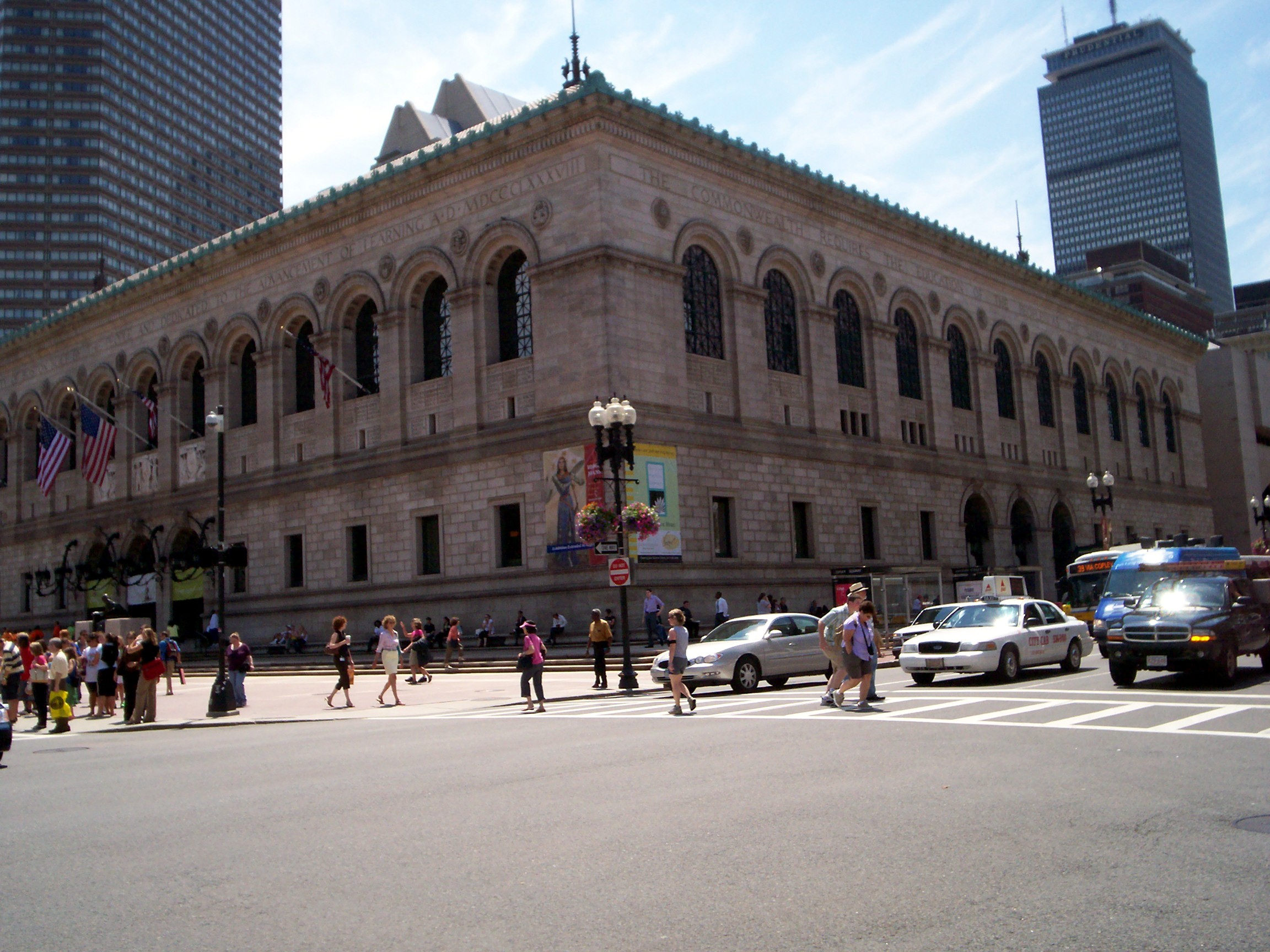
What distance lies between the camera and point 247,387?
4884 cm

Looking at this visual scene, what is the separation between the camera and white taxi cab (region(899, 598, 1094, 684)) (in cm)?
2173

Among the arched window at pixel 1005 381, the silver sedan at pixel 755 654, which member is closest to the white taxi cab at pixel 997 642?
the silver sedan at pixel 755 654

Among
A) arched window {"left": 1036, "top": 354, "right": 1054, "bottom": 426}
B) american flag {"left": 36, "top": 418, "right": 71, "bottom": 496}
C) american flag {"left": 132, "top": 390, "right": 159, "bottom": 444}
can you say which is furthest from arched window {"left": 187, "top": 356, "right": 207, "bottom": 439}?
arched window {"left": 1036, "top": 354, "right": 1054, "bottom": 426}

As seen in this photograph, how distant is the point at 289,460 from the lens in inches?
1797

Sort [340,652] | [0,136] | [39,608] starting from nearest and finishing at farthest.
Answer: [340,652], [39,608], [0,136]

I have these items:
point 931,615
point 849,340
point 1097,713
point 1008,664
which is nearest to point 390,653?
point 1008,664

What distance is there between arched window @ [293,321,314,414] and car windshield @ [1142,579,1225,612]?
→ 3418cm

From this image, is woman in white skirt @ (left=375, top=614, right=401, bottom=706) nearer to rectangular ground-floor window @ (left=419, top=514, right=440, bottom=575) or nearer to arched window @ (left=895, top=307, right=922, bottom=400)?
rectangular ground-floor window @ (left=419, top=514, right=440, bottom=575)

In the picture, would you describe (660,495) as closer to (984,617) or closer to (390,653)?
(390,653)

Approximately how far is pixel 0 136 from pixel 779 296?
109 meters

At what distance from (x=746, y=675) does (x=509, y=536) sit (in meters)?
16.7

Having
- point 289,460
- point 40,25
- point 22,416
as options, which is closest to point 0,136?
point 40,25

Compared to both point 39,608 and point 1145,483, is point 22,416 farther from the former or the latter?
point 1145,483

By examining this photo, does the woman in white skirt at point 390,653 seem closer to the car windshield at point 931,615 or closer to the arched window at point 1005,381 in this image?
the car windshield at point 931,615
